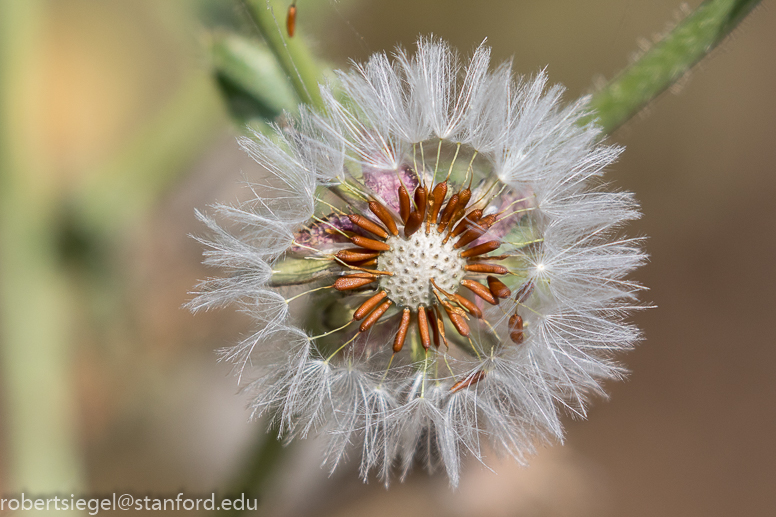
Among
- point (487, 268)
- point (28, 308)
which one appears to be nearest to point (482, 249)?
point (487, 268)

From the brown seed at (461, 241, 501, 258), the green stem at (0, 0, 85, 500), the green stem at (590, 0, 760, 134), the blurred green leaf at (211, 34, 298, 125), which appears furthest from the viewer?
the green stem at (0, 0, 85, 500)

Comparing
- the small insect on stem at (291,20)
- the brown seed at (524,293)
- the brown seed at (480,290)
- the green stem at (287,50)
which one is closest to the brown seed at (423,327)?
the brown seed at (480,290)

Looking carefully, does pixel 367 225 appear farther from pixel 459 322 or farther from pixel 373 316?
pixel 459 322

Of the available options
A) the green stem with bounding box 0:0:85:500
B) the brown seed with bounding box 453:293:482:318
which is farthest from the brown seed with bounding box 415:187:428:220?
the green stem with bounding box 0:0:85:500

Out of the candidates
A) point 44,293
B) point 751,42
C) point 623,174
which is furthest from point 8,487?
point 751,42

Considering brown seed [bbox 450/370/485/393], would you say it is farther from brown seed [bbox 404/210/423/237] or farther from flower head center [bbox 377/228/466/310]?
brown seed [bbox 404/210/423/237]

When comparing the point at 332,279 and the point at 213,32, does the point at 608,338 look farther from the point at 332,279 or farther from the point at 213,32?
the point at 213,32
